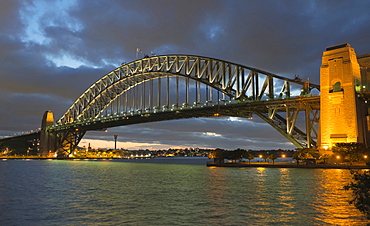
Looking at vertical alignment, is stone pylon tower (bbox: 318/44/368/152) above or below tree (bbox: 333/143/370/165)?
above

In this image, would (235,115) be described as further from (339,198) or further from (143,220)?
(143,220)

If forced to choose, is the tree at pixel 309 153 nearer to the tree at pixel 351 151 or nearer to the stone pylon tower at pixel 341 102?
the stone pylon tower at pixel 341 102

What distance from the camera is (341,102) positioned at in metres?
54.5

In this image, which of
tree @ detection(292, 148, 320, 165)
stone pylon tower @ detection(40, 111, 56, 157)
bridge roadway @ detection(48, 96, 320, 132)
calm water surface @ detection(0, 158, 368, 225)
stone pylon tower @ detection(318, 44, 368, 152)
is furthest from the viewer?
stone pylon tower @ detection(40, 111, 56, 157)

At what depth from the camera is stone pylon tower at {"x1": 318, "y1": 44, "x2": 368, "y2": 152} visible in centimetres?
5344

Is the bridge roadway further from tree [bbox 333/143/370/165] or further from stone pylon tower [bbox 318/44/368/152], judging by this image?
tree [bbox 333/143/370/165]

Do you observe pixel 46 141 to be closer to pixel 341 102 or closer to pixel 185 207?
pixel 341 102

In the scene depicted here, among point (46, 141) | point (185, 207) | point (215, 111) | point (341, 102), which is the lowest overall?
point (185, 207)

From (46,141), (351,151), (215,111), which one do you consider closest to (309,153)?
(351,151)

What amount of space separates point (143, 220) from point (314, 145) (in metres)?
48.5

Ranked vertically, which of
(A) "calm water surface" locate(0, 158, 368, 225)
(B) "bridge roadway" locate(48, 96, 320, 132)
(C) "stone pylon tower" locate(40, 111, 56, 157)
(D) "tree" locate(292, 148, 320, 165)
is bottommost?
(A) "calm water surface" locate(0, 158, 368, 225)

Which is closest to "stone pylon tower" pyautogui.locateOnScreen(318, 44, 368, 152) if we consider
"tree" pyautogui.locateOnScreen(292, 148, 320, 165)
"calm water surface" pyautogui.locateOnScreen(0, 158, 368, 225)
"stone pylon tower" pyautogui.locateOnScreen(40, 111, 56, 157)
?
"tree" pyautogui.locateOnScreen(292, 148, 320, 165)

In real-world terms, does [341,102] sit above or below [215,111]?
below

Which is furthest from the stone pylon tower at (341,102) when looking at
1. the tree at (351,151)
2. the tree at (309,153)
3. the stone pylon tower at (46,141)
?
the stone pylon tower at (46,141)
